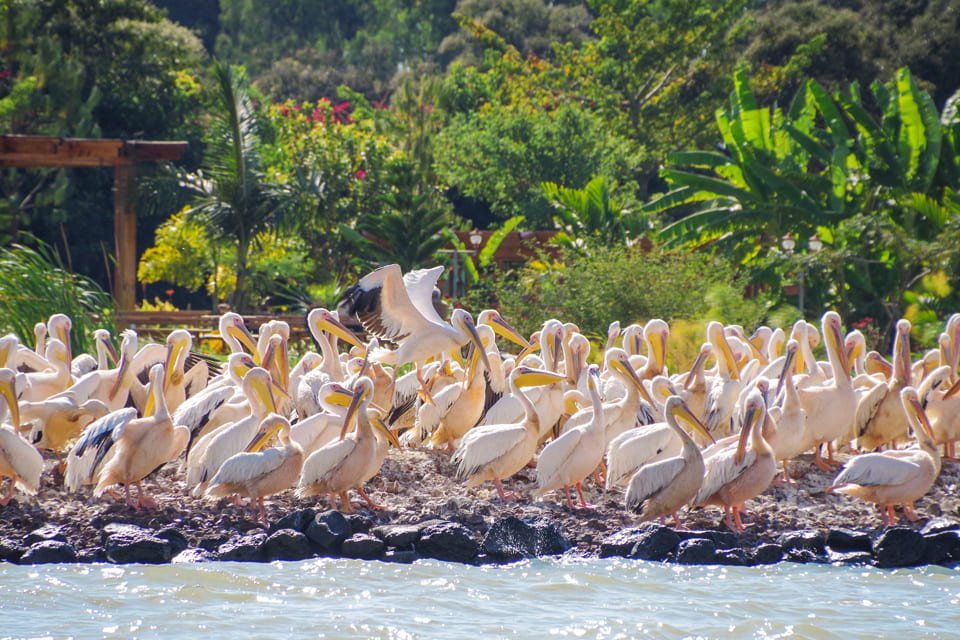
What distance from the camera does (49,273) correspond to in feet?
41.4

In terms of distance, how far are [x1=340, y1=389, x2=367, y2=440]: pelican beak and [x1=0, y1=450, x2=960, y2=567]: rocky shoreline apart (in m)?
0.56

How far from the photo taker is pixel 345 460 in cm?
874

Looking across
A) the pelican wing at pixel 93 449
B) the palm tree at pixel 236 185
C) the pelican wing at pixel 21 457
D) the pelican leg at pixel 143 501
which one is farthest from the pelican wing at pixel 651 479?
→ the palm tree at pixel 236 185

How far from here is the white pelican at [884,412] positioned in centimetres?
1034

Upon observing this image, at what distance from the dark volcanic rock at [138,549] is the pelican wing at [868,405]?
17.3 feet

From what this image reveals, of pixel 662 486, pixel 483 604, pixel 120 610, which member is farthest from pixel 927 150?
pixel 120 610

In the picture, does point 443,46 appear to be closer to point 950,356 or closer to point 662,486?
point 950,356

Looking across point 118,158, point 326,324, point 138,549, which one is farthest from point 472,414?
point 118,158

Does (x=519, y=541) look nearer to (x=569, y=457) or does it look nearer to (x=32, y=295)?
(x=569, y=457)

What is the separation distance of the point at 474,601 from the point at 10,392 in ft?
11.6

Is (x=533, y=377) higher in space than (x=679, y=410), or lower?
higher

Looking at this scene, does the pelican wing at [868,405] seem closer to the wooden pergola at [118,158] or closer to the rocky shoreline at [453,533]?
the rocky shoreline at [453,533]

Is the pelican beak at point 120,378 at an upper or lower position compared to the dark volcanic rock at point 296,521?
upper

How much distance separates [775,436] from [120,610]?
4434mm
